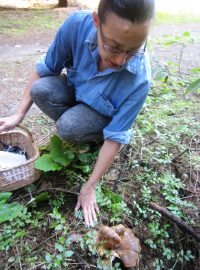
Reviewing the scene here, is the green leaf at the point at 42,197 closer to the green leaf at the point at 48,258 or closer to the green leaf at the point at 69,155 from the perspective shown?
the green leaf at the point at 69,155

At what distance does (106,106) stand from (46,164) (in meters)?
0.51

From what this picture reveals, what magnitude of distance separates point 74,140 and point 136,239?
0.76 meters

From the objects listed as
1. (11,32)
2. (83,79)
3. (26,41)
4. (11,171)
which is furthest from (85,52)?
(11,32)

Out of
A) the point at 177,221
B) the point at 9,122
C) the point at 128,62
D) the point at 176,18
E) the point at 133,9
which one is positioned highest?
the point at 133,9

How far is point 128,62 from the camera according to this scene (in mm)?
1809

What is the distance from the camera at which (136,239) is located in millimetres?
1867

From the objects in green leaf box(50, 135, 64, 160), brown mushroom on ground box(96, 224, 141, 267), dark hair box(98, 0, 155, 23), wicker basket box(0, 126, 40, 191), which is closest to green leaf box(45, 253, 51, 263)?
brown mushroom on ground box(96, 224, 141, 267)

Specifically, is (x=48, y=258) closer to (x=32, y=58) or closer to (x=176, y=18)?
(x=32, y=58)

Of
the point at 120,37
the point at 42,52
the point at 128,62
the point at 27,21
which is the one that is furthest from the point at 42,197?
the point at 27,21

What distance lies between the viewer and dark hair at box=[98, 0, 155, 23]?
1.43 meters

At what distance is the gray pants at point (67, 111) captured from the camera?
86.0 inches

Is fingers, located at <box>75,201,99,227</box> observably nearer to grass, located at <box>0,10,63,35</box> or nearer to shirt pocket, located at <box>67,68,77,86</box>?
shirt pocket, located at <box>67,68,77,86</box>

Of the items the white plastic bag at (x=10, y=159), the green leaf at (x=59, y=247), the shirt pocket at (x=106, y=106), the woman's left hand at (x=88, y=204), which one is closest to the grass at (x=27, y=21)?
the white plastic bag at (x=10, y=159)

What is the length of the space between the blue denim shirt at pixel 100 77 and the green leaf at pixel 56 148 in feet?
1.02
